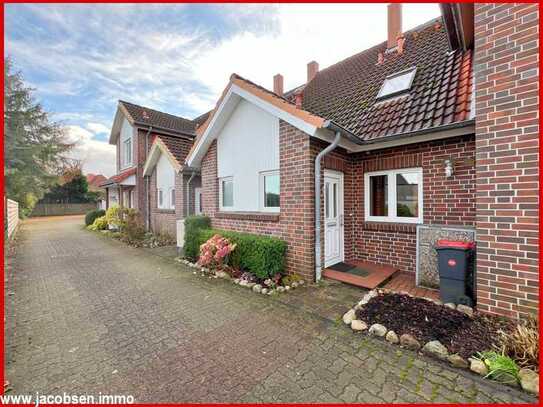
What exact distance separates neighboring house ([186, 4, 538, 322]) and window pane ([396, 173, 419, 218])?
0.02 m

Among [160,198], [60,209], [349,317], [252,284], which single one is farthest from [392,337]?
[60,209]

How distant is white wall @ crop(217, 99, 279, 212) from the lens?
20.0 feet

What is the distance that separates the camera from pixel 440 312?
3623 mm

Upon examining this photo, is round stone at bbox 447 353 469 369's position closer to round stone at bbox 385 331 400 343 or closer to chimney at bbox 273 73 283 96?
round stone at bbox 385 331 400 343

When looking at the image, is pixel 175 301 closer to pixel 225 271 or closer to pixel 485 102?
pixel 225 271

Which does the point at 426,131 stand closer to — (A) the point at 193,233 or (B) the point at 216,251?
(B) the point at 216,251

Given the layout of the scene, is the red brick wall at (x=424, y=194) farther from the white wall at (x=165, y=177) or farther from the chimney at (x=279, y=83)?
the chimney at (x=279, y=83)

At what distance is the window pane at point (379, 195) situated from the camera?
20.1 ft

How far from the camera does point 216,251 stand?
616cm

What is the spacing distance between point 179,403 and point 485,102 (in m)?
5.52

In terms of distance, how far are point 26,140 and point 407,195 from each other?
21.2m

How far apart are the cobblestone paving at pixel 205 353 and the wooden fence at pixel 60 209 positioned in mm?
36506

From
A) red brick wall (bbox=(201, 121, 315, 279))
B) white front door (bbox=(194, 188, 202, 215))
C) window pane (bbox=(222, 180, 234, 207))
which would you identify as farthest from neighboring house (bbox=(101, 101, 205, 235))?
red brick wall (bbox=(201, 121, 315, 279))

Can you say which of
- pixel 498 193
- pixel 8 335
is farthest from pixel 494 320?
pixel 8 335
